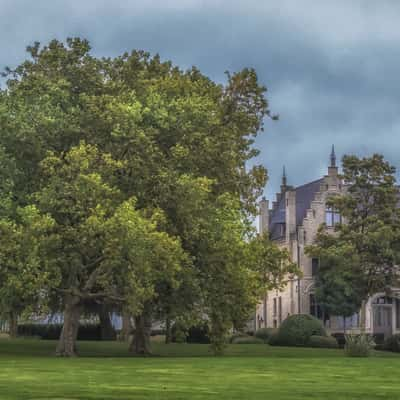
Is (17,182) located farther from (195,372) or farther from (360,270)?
(360,270)

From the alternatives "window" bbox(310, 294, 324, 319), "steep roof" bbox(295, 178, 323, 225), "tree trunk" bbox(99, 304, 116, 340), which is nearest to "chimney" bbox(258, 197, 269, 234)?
"steep roof" bbox(295, 178, 323, 225)

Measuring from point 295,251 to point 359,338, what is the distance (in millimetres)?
35960

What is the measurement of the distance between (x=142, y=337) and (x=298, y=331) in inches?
670

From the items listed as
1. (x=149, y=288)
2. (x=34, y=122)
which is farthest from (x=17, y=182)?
(x=149, y=288)

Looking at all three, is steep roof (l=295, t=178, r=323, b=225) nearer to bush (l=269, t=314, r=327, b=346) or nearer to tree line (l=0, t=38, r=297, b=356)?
bush (l=269, t=314, r=327, b=346)

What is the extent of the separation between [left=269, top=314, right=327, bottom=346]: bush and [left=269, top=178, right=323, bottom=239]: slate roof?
24086mm

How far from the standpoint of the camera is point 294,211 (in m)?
83.4

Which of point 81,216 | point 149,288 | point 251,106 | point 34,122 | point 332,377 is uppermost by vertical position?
point 251,106

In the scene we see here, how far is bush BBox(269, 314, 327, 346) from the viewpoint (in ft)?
195

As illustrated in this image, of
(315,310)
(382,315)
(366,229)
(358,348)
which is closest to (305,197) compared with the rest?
(315,310)

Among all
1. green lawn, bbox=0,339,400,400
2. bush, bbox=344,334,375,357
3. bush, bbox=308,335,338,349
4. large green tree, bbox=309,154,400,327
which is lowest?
green lawn, bbox=0,339,400,400

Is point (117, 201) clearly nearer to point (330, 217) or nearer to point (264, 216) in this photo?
point (330, 217)

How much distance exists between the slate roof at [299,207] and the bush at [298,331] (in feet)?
79.0

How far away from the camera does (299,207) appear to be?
85750mm
